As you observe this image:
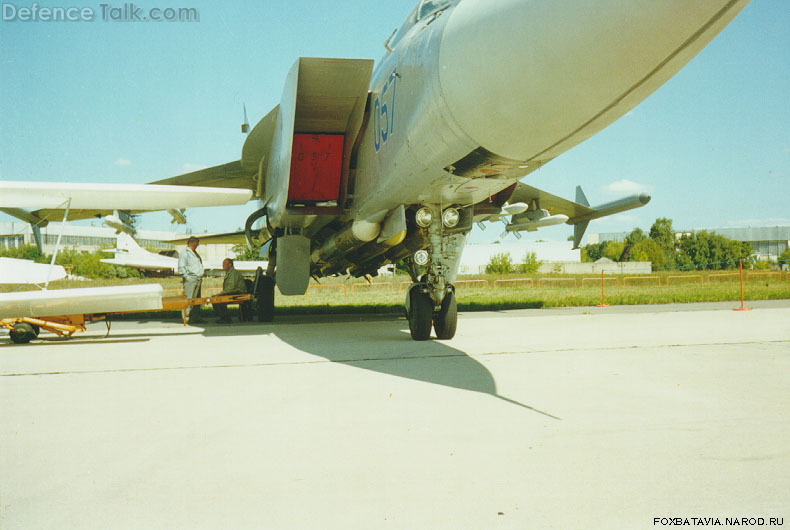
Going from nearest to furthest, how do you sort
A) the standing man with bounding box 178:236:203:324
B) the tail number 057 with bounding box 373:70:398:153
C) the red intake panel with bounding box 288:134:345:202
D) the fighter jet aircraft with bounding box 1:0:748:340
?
1. the fighter jet aircraft with bounding box 1:0:748:340
2. the tail number 057 with bounding box 373:70:398:153
3. the red intake panel with bounding box 288:134:345:202
4. the standing man with bounding box 178:236:203:324

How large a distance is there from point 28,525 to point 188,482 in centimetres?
54

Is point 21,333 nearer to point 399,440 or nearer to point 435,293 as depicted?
point 435,293

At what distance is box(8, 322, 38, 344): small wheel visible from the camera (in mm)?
6535

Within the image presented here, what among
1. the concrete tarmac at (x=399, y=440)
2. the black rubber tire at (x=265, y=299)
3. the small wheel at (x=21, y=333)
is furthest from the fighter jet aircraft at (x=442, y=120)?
the small wheel at (x=21, y=333)

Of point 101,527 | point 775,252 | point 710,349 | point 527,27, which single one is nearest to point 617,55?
point 527,27

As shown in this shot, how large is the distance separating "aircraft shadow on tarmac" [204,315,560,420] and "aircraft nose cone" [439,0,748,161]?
170 centimetres

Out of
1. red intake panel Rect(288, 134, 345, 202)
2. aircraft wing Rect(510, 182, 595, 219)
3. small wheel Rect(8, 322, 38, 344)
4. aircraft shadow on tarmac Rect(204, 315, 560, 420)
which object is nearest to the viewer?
aircraft shadow on tarmac Rect(204, 315, 560, 420)

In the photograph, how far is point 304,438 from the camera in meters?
2.72

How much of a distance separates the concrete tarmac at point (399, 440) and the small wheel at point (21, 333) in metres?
1.65

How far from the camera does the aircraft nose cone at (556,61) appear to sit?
2.48m

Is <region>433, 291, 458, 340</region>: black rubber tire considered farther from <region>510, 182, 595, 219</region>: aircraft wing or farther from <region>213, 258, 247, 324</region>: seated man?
<region>510, 182, 595, 219</region>: aircraft wing

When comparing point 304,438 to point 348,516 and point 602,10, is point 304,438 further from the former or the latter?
point 602,10

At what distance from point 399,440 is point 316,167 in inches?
190

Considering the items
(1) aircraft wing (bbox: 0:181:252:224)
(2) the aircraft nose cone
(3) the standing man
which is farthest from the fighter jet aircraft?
(3) the standing man
